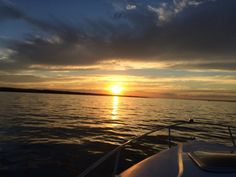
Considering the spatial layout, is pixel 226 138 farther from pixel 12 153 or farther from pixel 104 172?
pixel 12 153

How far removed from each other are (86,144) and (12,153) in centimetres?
413

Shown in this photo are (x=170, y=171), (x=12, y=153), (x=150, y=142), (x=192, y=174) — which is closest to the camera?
(x=192, y=174)

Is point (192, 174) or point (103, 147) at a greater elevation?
point (192, 174)

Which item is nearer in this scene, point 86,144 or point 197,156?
point 197,156

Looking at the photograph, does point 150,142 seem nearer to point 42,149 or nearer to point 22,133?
point 42,149

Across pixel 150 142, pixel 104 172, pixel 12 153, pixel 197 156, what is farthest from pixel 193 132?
pixel 197 156

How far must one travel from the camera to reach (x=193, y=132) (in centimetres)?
1919

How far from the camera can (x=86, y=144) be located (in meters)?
13.9

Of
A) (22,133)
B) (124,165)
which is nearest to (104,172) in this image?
(124,165)

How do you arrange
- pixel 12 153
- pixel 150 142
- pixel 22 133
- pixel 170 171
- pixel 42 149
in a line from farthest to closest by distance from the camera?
pixel 22 133 < pixel 150 142 < pixel 42 149 < pixel 12 153 < pixel 170 171

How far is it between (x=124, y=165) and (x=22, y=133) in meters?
9.22

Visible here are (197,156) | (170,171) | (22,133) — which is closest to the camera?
(170,171)

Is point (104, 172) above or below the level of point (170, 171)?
below

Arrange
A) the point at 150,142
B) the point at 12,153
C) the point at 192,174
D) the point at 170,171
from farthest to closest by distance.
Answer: the point at 150,142 < the point at 12,153 < the point at 170,171 < the point at 192,174
